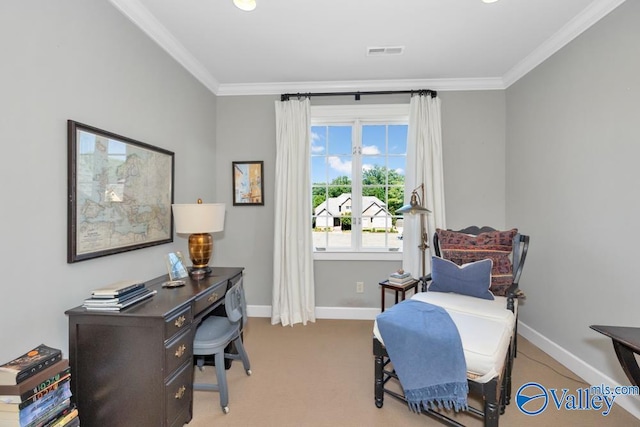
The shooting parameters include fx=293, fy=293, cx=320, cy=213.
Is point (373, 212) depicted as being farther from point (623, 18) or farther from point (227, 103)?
point (623, 18)

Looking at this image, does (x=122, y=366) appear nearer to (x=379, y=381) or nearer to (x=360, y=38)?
(x=379, y=381)

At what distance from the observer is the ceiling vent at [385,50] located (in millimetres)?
2607

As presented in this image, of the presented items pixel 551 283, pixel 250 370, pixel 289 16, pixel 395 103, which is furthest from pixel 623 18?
pixel 250 370

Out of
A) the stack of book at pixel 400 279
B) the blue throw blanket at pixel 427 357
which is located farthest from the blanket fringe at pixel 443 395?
the stack of book at pixel 400 279

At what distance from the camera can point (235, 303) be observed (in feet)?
6.57

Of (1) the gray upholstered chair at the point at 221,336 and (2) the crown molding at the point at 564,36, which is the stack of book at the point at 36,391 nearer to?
(1) the gray upholstered chair at the point at 221,336

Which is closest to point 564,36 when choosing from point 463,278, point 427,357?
point 463,278

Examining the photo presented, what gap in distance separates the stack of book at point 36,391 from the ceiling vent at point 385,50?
2989 mm

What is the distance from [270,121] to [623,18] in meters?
2.99

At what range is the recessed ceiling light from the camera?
2.00 meters

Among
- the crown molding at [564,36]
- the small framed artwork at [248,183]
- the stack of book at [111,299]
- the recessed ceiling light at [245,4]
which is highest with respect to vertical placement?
the recessed ceiling light at [245,4]

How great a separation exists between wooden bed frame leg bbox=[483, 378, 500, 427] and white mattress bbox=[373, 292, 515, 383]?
4 centimetres

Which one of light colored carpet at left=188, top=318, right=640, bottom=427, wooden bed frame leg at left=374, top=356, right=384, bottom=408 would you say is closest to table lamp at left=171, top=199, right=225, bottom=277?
light colored carpet at left=188, top=318, right=640, bottom=427

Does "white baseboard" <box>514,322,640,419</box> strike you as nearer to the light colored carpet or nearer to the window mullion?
the light colored carpet
